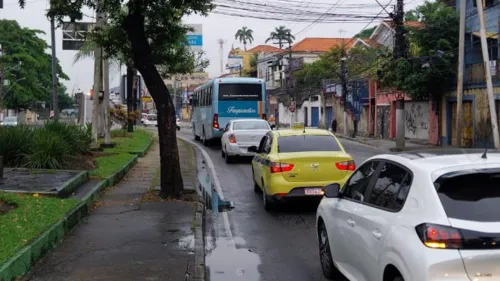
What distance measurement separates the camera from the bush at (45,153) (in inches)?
563

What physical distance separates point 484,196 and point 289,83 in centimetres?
6304

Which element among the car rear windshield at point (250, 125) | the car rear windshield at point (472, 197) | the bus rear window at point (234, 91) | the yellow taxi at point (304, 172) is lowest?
the yellow taxi at point (304, 172)

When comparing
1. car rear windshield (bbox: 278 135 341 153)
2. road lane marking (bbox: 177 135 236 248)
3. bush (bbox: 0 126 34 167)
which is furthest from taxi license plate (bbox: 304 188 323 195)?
bush (bbox: 0 126 34 167)

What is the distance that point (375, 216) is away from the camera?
16.5 feet

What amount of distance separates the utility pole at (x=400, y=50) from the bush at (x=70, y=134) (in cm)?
1850

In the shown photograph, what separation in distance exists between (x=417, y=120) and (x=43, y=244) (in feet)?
108

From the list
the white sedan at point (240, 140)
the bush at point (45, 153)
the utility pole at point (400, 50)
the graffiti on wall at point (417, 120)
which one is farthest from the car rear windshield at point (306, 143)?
the graffiti on wall at point (417, 120)

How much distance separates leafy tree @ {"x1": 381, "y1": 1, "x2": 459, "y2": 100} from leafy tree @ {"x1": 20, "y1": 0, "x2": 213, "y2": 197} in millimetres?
20866

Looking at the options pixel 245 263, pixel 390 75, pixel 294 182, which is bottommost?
pixel 245 263

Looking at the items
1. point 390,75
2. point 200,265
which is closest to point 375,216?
point 200,265

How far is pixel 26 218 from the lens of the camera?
8227mm

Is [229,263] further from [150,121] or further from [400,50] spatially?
[150,121]

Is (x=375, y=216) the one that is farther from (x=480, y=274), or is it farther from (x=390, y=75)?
(x=390, y=75)

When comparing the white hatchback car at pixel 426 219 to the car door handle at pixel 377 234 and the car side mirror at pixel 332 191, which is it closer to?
the car door handle at pixel 377 234
